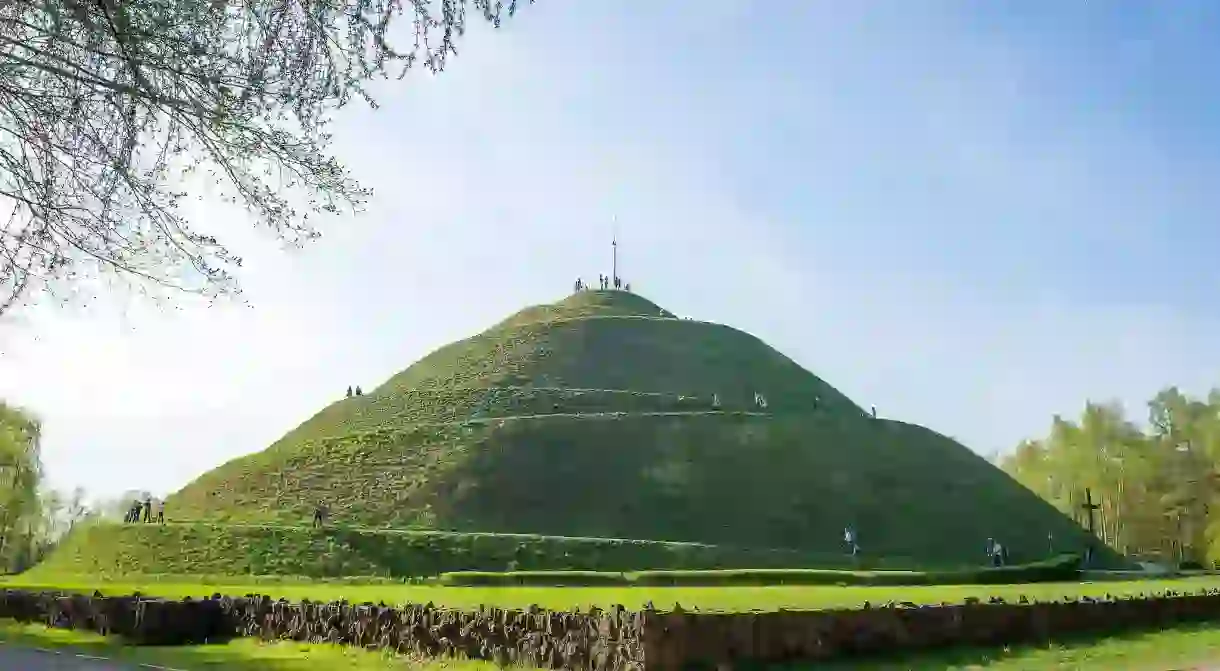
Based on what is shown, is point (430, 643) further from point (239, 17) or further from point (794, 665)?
point (239, 17)

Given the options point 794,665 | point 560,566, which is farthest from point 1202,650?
point 560,566

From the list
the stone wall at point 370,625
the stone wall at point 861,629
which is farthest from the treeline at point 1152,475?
the stone wall at point 370,625

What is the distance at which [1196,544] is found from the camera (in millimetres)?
68438

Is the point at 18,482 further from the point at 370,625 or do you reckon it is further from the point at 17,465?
the point at 370,625

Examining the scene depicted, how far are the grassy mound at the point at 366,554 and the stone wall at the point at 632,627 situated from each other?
19.0m

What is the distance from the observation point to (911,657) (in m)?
15.2

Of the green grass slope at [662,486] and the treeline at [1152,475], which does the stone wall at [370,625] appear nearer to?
the green grass slope at [662,486]

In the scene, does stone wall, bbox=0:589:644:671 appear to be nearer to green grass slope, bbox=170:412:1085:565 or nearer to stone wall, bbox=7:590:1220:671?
stone wall, bbox=7:590:1220:671

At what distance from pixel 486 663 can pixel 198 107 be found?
8.75m

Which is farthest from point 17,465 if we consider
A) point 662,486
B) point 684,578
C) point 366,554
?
point 684,578

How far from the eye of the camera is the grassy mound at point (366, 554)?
134 ft

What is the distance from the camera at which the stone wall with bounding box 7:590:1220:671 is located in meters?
13.3

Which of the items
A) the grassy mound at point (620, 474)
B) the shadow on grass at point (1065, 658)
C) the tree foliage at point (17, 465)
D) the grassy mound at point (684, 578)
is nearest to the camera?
the shadow on grass at point (1065, 658)

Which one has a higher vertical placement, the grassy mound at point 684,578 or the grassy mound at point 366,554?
the grassy mound at point 366,554
